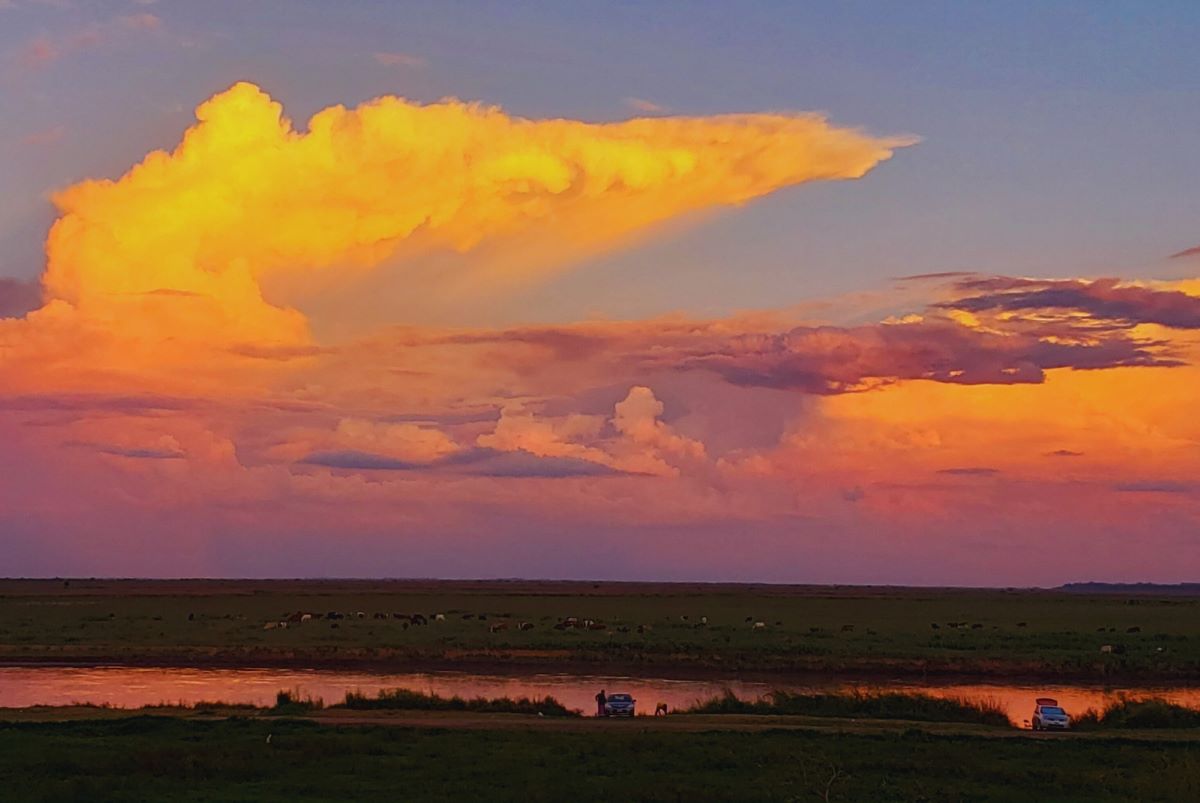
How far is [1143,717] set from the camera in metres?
41.6

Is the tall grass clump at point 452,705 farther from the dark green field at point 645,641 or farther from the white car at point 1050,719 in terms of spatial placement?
the dark green field at point 645,641

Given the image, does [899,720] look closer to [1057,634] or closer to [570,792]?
[570,792]

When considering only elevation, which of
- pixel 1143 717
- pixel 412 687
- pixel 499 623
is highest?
pixel 499 623

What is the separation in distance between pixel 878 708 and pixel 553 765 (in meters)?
16.6

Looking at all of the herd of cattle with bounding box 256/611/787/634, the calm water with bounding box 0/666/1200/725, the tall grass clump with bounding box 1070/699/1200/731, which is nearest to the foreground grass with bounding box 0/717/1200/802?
the tall grass clump with bounding box 1070/699/1200/731

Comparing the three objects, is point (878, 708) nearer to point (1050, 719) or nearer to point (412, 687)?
point (1050, 719)

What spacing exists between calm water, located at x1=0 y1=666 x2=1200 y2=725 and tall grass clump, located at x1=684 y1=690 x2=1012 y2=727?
4.84 meters

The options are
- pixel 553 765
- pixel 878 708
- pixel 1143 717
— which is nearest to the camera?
pixel 553 765

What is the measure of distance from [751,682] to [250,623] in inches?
1818

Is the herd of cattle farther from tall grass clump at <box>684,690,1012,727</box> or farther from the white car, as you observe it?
the white car

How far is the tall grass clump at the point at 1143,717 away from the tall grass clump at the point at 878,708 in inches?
117

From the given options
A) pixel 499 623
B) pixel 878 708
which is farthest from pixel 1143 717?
pixel 499 623

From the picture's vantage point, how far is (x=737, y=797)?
2650 cm

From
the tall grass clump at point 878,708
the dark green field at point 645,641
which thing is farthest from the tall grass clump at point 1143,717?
the dark green field at point 645,641
